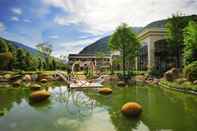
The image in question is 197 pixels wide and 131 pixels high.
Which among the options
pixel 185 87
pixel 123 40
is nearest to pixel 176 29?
pixel 123 40

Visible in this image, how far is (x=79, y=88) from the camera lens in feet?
78.5

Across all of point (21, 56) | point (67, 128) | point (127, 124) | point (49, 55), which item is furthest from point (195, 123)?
point (49, 55)

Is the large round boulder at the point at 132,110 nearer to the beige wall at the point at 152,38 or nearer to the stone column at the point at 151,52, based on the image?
the beige wall at the point at 152,38

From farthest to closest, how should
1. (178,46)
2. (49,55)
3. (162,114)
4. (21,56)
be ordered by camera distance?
(49,55) → (21,56) → (178,46) → (162,114)

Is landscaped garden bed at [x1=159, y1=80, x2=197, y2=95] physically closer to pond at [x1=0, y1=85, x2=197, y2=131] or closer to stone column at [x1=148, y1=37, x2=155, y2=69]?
pond at [x1=0, y1=85, x2=197, y2=131]

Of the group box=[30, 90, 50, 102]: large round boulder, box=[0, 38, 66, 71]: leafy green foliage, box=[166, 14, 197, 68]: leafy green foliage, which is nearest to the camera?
box=[30, 90, 50, 102]: large round boulder

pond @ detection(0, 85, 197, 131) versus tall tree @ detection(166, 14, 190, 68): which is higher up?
tall tree @ detection(166, 14, 190, 68)

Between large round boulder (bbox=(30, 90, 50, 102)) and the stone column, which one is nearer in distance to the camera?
large round boulder (bbox=(30, 90, 50, 102))

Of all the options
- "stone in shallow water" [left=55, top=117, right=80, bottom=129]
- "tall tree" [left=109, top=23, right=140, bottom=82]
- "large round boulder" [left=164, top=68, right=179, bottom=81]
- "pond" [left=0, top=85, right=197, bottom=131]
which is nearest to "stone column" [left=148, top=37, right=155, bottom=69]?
"tall tree" [left=109, top=23, right=140, bottom=82]

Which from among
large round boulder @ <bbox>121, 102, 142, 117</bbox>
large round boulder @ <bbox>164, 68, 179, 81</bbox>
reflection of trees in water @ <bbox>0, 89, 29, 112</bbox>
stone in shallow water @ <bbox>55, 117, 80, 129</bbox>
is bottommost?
stone in shallow water @ <bbox>55, 117, 80, 129</bbox>

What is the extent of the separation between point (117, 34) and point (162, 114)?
27208mm

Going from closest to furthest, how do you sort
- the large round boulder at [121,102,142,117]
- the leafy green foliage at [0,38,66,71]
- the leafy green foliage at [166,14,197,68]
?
the large round boulder at [121,102,142,117], the leafy green foliage at [166,14,197,68], the leafy green foliage at [0,38,66,71]

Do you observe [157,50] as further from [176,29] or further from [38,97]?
[38,97]

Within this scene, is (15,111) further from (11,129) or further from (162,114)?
(162,114)
